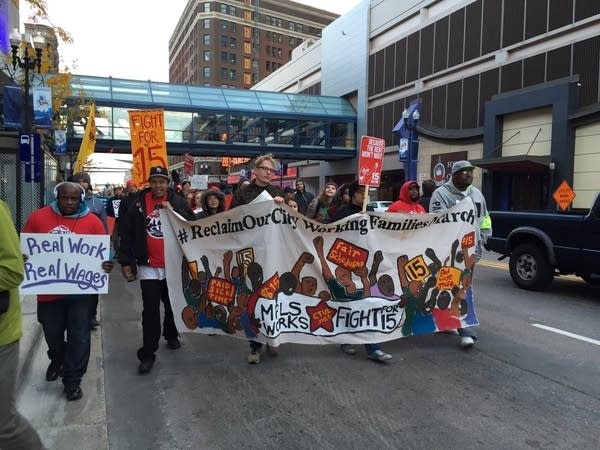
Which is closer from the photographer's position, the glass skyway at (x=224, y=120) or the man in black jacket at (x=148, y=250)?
the man in black jacket at (x=148, y=250)

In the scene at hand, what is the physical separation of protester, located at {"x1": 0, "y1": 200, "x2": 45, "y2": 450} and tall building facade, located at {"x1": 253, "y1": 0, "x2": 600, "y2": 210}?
2086 cm

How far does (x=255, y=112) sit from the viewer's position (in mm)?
35844

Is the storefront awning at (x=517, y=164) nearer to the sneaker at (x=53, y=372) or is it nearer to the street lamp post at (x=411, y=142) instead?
the street lamp post at (x=411, y=142)

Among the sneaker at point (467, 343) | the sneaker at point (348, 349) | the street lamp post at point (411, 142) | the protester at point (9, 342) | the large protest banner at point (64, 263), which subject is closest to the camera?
the protester at point (9, 342)

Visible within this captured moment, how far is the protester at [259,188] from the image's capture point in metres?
4.98

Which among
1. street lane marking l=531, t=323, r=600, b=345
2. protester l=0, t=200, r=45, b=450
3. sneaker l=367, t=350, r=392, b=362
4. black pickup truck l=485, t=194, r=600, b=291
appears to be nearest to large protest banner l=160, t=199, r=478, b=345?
sneaker l=367, t=350, r=392, b=362

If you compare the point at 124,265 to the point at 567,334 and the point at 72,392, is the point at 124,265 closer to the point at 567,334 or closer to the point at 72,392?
the point at 72,392

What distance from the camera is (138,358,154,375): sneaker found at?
4664mm

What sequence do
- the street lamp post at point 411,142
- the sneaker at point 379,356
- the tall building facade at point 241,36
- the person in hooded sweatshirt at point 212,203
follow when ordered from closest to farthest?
the sneaker at point 379,356 → the person in hooded sweatshirt at point 212,203 → the street lamp post at point 411,142 → the tall building facade at point 241,36

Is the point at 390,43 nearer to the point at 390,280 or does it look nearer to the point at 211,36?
the point at 390,280

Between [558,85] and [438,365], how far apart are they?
19.1 metres

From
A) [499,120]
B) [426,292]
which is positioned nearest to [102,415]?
[426,292]

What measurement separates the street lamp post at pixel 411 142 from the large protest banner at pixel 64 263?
21559 millimetres

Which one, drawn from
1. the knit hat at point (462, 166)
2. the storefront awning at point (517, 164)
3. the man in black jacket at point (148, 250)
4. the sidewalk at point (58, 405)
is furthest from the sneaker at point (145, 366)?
the storefront awning at point (517, 164)
